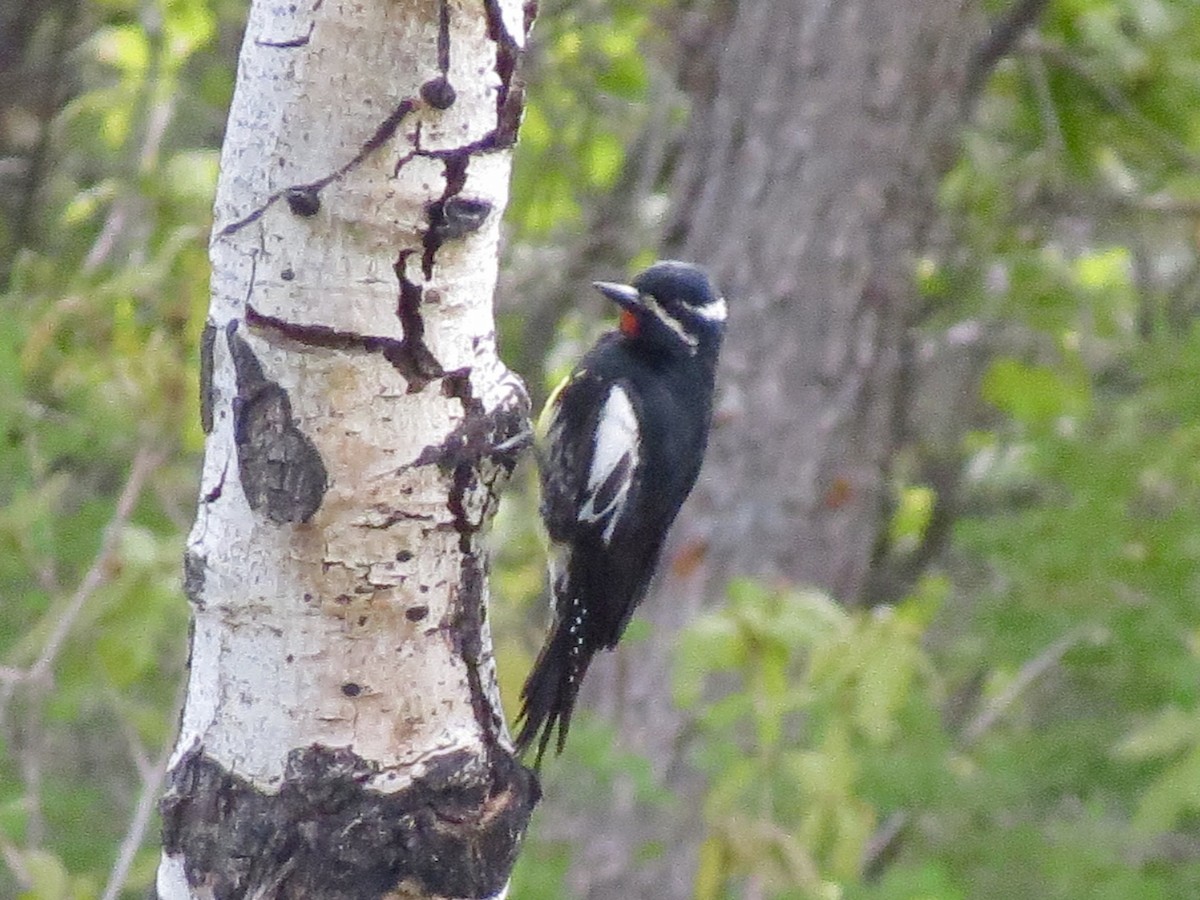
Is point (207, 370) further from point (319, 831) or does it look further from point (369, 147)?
point (319, 831)

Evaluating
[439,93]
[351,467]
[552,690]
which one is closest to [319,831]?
[351,467]

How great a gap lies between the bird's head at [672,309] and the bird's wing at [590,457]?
125mm

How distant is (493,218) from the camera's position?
5.23 ft

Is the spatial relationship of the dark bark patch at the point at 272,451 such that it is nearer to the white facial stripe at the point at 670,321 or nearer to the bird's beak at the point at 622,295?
the bird's beak at the point at 622,295

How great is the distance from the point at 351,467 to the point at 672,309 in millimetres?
1585

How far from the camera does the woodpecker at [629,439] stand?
119 inches

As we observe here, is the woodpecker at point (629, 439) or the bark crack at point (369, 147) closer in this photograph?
the bark crack at point (369, 147)

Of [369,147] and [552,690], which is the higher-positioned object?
[369,147]

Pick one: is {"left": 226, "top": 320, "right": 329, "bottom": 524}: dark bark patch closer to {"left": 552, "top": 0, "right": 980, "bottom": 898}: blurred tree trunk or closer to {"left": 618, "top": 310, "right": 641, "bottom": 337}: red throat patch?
{"left": 618, "top": 310, "right": 641, "bottom": 337}: red throat patch

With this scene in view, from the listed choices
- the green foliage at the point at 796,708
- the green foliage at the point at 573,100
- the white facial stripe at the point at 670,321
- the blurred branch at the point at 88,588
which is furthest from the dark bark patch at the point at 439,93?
the green foliage at the point at 573,100

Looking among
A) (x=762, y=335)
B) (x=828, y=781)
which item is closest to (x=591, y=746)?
(x=828, y=781)

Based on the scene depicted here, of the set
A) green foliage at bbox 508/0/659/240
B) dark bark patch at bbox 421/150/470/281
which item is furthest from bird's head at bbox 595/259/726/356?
green foliage at bbox 508/0/659/240

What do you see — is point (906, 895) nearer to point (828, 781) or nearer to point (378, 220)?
point (828, 781)

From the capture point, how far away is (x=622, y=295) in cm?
296
